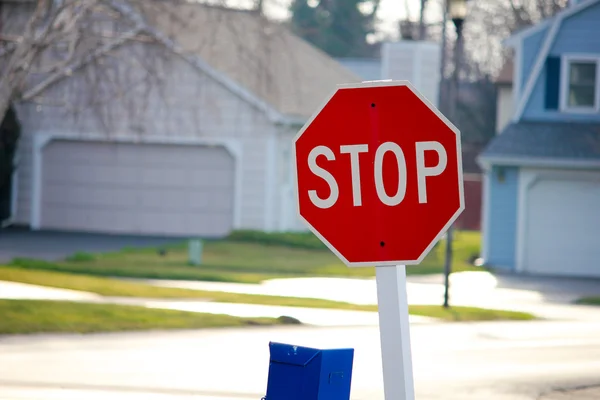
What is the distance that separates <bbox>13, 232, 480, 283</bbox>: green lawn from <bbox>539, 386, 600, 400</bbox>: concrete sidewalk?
12309 mm

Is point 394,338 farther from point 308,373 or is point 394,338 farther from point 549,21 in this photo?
point 549,21

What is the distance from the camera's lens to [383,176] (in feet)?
16.8

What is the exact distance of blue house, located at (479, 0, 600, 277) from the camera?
28.3 metres

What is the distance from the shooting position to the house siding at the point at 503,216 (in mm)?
28750

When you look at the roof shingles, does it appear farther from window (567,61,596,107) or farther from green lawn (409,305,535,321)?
green lawn (409,305,535,321)

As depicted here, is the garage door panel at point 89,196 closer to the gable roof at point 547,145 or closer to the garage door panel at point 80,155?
the garage door panel at point 80,155

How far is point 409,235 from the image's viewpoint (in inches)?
200

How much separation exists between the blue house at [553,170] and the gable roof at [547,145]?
24 millimetres

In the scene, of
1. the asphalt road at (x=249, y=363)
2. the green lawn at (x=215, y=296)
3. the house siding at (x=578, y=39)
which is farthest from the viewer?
the house siding at (x=578, y=39)

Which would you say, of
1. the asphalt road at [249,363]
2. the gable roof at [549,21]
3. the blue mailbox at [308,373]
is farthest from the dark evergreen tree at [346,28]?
the blue mailbox at [308,373]

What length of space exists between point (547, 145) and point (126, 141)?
39.0 ft

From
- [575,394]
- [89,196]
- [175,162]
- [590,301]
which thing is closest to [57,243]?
[89,196]

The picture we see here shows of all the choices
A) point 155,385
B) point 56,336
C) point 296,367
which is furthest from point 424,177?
point 56,336

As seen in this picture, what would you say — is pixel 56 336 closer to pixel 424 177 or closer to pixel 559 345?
pixel 559 345
